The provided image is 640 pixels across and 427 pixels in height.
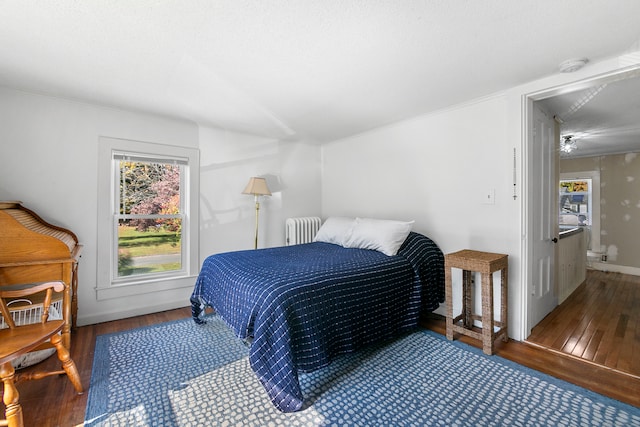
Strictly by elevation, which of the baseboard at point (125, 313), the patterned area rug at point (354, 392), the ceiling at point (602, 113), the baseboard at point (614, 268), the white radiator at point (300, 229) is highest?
the ceiling at point (602, 113)

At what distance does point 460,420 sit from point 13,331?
104 inches

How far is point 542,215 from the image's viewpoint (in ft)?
9.09

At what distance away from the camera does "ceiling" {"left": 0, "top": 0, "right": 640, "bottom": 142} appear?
1529mm

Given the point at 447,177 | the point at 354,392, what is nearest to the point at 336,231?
the point at 447,177

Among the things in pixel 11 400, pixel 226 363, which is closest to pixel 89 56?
Result: pixel 11 400

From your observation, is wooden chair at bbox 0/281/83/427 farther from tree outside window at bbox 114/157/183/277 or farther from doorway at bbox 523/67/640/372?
doorway at bbox 523/67/640/372

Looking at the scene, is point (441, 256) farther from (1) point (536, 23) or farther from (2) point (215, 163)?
(2) point (215, 163)

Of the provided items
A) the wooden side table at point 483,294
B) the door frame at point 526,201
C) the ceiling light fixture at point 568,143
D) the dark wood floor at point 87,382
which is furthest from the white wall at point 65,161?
the ceiling light fixture at point 568,143

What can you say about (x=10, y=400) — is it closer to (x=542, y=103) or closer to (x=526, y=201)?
(x=526, y=201)

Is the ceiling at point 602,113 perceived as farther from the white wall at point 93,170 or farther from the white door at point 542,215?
the white wall at point 93,170

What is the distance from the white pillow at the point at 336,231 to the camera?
3.37 metres

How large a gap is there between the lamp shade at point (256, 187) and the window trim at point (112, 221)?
61cm

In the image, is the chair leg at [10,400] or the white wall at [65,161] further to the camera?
the white wall at [65,161]

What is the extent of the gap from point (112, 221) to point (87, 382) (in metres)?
1.67
